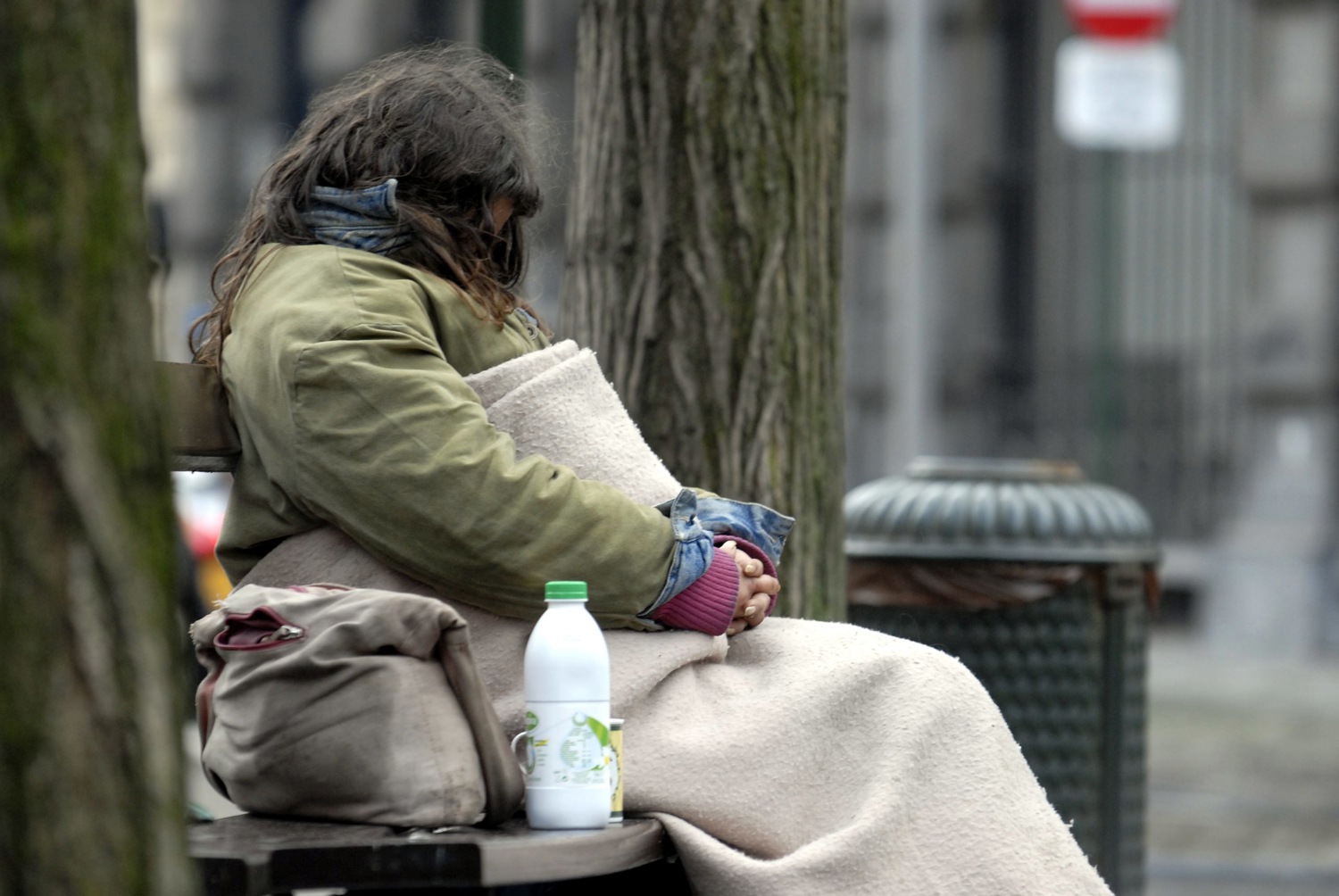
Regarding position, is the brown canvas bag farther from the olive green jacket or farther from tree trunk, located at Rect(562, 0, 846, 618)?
tree trunk, located at Rect(562, 0, 846, 618)

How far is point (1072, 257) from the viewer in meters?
15.8

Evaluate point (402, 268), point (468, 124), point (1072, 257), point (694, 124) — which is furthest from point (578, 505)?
point (1072, 257)

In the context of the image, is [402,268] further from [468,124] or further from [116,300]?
[116,300]

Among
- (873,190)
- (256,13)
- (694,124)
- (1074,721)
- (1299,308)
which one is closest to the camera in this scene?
(694,124)

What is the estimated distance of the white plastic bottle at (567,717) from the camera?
7.47ft

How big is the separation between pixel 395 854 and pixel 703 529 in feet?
2.27

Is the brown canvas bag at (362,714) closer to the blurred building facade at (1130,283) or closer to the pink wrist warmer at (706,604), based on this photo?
the pink wrist warmer at (706,604)

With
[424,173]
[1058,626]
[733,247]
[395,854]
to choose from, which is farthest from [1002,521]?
[395,854]

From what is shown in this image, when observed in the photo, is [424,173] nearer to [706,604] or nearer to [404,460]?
A: [404,460]

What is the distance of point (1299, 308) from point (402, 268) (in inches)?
499

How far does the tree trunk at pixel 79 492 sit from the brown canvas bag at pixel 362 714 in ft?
2.67

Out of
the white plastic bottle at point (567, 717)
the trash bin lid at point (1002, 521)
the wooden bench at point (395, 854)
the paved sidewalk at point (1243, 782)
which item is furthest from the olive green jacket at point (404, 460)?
the paved sidewalk at point (1243, 782)

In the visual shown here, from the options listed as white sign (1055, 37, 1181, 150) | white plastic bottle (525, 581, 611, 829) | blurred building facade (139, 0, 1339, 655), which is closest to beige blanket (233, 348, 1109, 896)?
white plastic bottle (525, 581, 611, 829)

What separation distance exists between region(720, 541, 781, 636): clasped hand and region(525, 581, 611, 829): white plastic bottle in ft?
1.16
